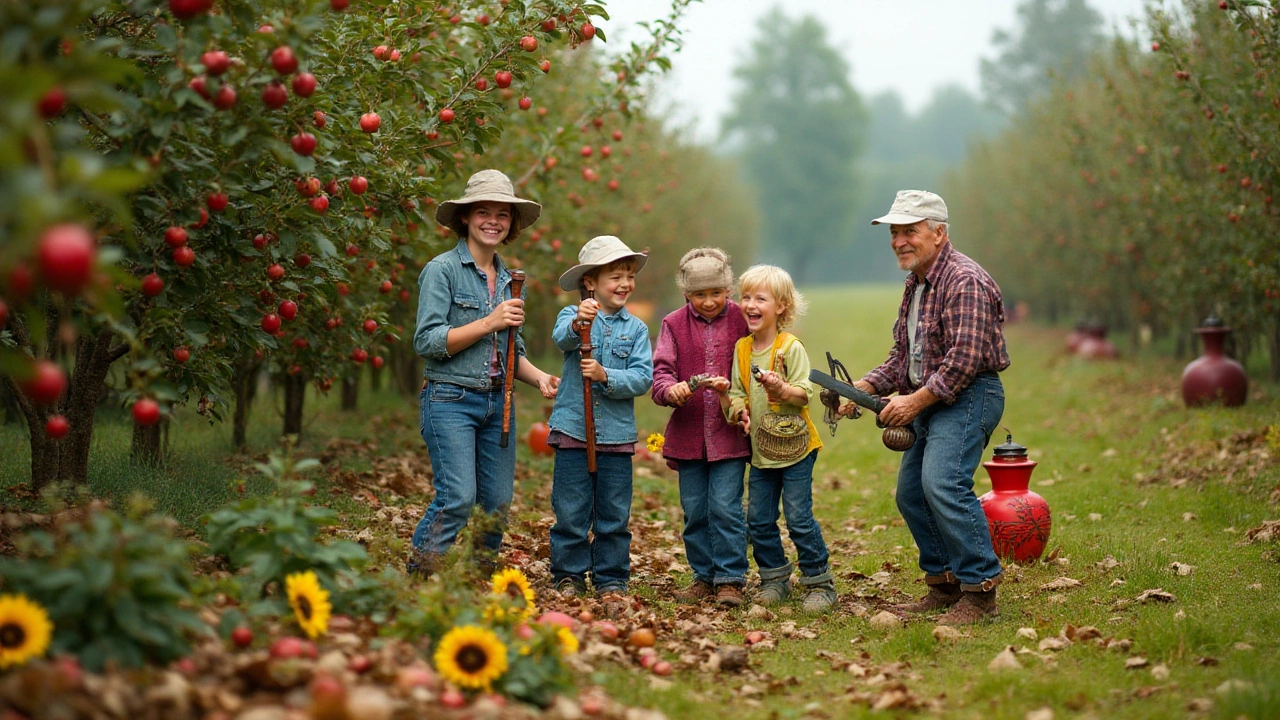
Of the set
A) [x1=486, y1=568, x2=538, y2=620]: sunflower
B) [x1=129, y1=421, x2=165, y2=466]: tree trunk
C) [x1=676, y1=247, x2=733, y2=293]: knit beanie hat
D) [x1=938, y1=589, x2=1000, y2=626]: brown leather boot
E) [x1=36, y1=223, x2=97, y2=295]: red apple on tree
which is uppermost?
[x1=676, y1=247, x2=733, y2=293]: knit beanie hat

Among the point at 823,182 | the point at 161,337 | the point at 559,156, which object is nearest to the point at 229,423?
the point at 559,156

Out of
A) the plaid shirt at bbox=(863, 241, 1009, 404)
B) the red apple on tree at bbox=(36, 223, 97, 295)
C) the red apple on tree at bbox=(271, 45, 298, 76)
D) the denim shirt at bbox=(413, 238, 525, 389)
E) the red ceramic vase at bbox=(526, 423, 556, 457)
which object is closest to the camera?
the red apple on tree at bbox=(36, 223, 97, 295)

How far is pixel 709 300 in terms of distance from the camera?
605 centimetres

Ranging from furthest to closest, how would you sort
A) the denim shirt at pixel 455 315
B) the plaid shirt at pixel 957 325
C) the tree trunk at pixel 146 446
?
the tree trunk at pixel 146 446, the denim shirt at pixel 455 315, the plaid shirt at pixel 957 325

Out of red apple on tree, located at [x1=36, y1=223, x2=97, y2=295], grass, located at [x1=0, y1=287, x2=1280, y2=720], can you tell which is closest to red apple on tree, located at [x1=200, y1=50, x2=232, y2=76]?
red apple on tree, located at [x1=36, y1=223, x2=97, y2=295]

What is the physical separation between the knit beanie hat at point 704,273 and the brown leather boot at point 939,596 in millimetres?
1928

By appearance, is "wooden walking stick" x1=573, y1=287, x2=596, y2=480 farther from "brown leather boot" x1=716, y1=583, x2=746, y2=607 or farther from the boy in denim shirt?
"brown leather boot" x1=716, y1=583, x2=746, y2=607

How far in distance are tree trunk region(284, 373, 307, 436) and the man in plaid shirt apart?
5248 mm

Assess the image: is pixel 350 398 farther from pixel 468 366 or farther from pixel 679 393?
pixel 679 393

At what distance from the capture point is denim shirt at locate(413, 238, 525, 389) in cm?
561

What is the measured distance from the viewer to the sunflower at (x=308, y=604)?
3.93m

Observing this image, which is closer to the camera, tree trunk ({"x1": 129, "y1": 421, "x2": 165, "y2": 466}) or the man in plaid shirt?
the man in plaid shirt

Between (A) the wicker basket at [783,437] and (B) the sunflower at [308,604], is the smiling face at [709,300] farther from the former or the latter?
(B) the sunflower at [308,604]

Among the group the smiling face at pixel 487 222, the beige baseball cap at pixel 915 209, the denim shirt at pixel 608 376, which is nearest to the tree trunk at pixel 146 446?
the smiling face at pixel 487 222
